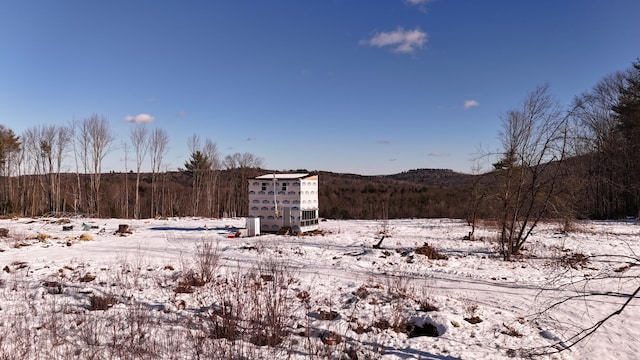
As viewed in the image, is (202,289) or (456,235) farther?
(456,235)

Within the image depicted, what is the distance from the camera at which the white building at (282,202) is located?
900 inches

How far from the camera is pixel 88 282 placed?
9469mm

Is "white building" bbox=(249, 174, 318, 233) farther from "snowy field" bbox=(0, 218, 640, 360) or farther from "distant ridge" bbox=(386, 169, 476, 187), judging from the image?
"distant ridge" bbox=(386, 169, 476, 187)

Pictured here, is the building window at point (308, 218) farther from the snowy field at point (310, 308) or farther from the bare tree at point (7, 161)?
the bare tree at point (7, 161)

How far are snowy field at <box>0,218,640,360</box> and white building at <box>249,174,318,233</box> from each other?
8.71 meters

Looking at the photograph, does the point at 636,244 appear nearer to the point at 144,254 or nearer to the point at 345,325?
the point at 345,325

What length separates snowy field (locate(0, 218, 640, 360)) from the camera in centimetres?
538

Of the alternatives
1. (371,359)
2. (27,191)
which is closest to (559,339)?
(371,359)

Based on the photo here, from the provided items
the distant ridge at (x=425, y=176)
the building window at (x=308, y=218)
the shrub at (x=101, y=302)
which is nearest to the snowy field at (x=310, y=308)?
the shrub at (x=101, y=302)

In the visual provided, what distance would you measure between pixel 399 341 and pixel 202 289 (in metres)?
5.01

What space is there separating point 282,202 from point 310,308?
15987mm

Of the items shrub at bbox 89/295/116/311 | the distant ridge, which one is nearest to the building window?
shrub at bbox 89/295/116/311

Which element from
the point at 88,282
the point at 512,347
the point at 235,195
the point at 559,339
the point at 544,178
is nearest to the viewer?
the point at 512,347

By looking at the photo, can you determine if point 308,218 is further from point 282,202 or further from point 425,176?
point 425,176
